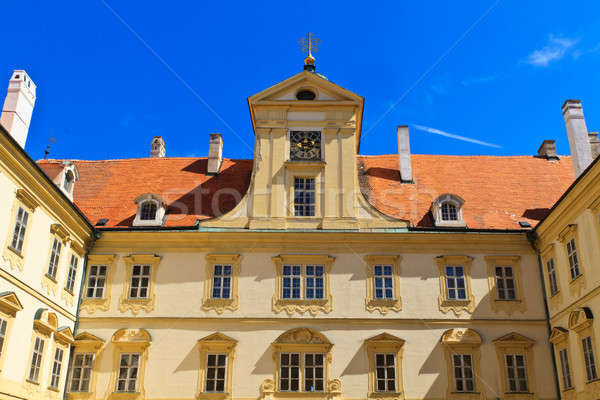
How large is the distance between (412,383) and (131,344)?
9.15 m

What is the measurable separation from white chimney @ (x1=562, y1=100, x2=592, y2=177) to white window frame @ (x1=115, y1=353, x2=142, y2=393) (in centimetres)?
1695

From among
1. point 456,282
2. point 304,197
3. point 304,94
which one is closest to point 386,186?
point 304,197

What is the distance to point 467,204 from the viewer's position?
2430cm

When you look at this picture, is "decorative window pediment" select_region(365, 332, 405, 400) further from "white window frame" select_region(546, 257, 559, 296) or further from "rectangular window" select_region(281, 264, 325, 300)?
"white window frame" select_region(546, 257, 559, 296)

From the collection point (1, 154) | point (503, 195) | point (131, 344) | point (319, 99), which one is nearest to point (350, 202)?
point (319, 99)

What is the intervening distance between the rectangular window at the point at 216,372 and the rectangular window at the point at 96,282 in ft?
14.6

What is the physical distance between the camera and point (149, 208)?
920 inches

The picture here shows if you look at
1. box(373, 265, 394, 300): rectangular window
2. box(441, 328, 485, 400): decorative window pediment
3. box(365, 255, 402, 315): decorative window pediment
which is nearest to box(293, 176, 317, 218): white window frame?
box(365, 255, 402, 315): decorative window pediment

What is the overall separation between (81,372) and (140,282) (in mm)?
3405

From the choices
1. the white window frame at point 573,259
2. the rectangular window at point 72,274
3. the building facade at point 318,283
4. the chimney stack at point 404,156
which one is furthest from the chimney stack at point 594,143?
the rectangular window at point 72,274

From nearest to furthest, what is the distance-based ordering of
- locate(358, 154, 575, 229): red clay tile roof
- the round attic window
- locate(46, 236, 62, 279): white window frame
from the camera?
locate(46, 236, 62, 279): white window frame, locate(358, 154, 575, 229): red clay tile roof, the round attic window

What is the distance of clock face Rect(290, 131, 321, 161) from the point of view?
24.1 m

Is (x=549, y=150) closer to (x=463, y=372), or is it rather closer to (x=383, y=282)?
(x=383, y=282)

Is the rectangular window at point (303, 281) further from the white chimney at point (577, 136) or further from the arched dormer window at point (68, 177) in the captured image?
the white chimney at point (577, 136)
